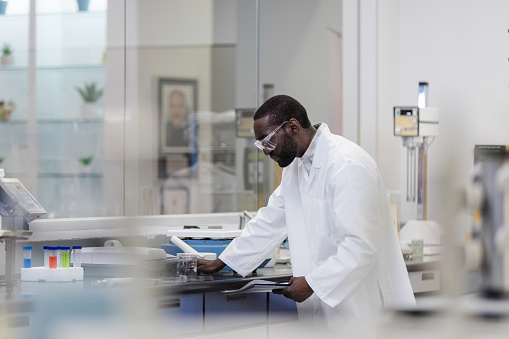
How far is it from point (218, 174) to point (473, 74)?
5.12 m

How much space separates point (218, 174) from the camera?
18.1 feet

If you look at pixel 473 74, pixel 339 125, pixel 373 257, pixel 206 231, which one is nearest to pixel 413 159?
pixel 339 125

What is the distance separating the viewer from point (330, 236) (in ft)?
7.28

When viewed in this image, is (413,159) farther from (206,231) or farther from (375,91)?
(206,231)

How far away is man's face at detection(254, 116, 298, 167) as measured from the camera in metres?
2.25

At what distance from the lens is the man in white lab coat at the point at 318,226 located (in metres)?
2.05

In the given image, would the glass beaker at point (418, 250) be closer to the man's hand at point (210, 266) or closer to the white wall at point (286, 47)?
the man's hand at point (210, 266)

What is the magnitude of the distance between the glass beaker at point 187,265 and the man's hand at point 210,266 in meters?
0.02

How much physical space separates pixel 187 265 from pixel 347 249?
0.73 m

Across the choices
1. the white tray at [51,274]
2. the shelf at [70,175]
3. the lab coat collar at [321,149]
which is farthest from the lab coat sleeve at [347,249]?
the shelf at [70,175]

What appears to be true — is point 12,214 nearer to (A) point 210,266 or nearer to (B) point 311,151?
(A) point 210,266

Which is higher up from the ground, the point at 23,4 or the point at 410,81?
the point at 23,4

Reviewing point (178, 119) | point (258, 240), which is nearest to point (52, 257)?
point (258, 240)

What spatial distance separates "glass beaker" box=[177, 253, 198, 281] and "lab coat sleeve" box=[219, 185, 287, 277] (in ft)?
0.34
